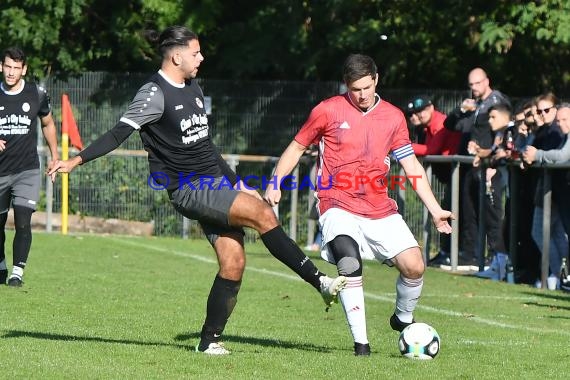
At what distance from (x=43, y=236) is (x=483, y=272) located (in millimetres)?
7093

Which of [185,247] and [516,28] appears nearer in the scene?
[185,247]

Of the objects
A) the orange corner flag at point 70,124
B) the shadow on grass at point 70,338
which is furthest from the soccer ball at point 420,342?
the orange corner flag at point 70,124

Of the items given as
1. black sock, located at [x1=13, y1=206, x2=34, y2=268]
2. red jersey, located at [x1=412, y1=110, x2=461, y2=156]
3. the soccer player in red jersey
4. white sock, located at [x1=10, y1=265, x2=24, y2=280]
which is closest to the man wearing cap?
red jersey, located at [x1=412, y1=110, x2=461, y2=156]

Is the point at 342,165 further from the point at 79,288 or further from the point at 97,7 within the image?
the point at 97,7

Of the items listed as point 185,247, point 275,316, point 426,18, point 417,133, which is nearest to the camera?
point 275,316

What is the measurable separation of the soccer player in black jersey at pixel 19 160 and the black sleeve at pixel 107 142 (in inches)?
172

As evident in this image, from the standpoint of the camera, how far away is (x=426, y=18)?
22.7m

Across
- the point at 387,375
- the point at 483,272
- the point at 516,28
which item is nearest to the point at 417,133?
the point at 483,272

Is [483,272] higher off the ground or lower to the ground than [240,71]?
lower

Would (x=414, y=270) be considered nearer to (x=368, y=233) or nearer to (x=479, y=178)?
(x=368, y=233)

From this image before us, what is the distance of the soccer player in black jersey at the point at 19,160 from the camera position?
41.2ft

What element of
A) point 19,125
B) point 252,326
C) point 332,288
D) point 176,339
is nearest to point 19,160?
point 19,125

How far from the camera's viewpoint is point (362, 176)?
8641 millimetres

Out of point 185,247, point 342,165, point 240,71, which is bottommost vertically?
point 185,247
